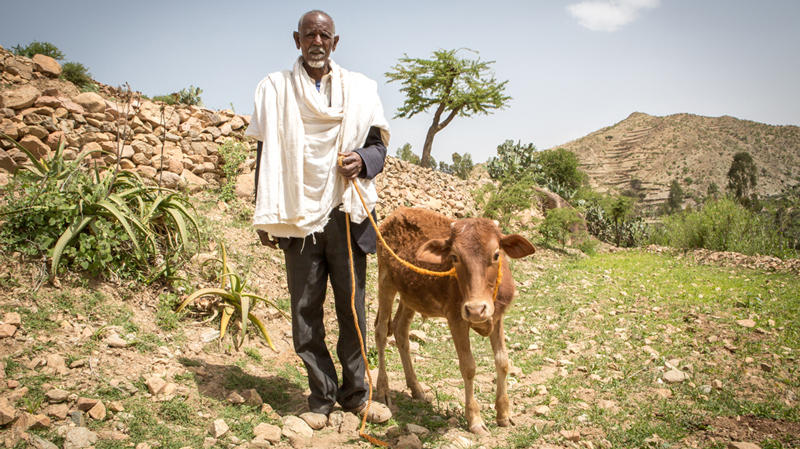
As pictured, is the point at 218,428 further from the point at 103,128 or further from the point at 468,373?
the point at 103,128

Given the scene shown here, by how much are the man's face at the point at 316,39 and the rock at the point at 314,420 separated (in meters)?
2.67

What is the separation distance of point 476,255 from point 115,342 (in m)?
3.16

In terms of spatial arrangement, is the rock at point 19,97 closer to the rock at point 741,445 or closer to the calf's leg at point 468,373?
the calf's leg at point 468,373

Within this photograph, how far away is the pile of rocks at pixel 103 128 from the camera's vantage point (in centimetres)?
730

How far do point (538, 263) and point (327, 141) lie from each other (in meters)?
10.1

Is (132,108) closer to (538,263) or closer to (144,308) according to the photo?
(144,308)

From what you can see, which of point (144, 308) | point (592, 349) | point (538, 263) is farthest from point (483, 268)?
point (538, 263)

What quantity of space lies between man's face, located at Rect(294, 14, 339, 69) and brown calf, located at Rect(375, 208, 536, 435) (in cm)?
165

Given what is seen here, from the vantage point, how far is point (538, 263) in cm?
1228

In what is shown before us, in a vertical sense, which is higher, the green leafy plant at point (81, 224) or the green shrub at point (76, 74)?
the green shrub at point (76, 74)

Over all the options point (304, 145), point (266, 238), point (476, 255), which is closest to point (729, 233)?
point (476, 255)

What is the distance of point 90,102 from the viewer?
8484 mm

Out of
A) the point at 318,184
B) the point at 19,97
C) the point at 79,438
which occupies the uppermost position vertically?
the point at 19,97

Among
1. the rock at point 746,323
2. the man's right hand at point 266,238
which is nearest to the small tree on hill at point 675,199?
the rock at point 746,323
